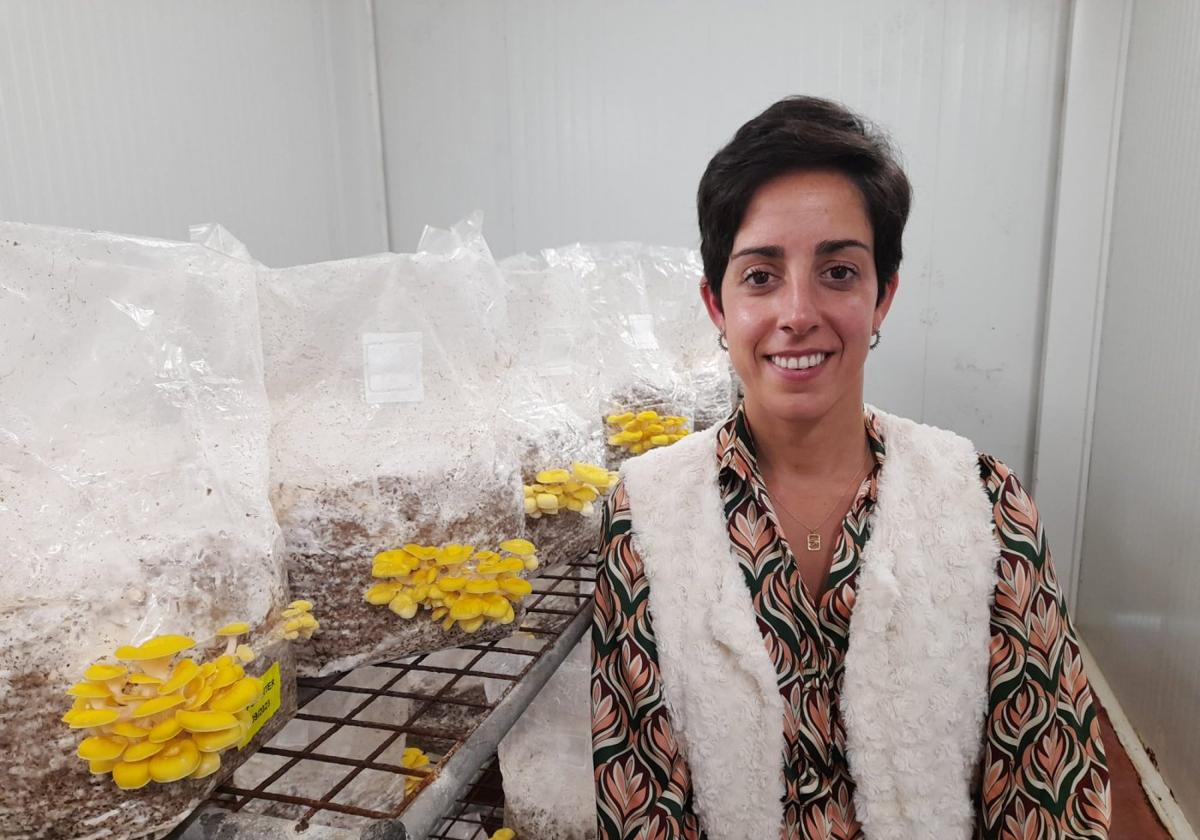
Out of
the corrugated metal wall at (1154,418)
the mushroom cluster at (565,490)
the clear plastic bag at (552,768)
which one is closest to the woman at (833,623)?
the mushroom cluster at (565,490)

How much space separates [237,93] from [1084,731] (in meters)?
2.37

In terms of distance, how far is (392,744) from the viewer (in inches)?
54.9

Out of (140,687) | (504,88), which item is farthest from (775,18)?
(140,687)

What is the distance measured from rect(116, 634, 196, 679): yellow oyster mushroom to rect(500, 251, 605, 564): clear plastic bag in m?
0.58

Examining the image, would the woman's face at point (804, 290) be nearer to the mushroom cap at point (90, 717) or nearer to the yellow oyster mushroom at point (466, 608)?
the yellow oyster mushroom at point (466, 608)

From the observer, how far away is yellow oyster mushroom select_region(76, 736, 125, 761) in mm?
562

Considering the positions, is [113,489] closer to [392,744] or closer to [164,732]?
[164,732]

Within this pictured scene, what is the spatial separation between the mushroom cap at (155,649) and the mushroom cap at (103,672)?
0.01 metres

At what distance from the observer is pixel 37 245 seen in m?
0.69

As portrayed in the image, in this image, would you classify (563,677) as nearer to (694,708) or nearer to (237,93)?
(694,708)

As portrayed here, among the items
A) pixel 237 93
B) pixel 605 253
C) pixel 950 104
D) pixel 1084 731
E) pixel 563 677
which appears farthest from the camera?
pixel 950 104

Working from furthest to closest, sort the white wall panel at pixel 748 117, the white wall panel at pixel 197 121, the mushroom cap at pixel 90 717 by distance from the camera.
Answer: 1. the white wall panel at pixel 748 117
2. the white wall panel at pixel 197 121
3. the mushroom cap at pixel 90 717

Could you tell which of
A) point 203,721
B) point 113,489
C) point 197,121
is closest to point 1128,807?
point 203,721

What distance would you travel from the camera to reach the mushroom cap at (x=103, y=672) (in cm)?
57
